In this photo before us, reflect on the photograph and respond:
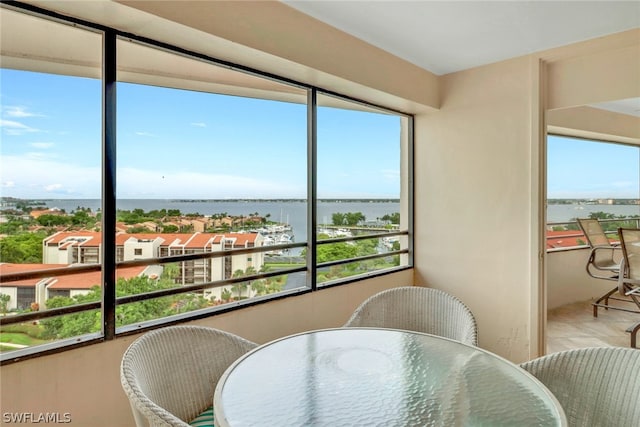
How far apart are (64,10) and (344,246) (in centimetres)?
241

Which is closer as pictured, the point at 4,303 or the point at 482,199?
the point at 4,303

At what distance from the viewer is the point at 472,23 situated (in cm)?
239

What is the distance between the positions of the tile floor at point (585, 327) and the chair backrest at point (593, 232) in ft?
2.31

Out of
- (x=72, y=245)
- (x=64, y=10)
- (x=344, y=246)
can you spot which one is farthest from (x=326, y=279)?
(x=64, y=10)

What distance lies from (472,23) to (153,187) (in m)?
2.33

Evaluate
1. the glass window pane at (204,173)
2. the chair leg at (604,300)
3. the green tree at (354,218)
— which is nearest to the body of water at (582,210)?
the chair leg at (604,300)

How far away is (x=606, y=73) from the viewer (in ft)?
8.64

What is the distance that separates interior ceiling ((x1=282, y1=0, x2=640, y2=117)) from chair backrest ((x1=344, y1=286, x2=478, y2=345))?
5.77ft

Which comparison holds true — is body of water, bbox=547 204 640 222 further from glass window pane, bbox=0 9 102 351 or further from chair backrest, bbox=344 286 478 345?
glass window pane, bbox=0 9 102 351

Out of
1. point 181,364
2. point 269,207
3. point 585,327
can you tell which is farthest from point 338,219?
point 585,327

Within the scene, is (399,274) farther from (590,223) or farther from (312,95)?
(590,223)

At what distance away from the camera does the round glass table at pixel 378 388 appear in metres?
1.06

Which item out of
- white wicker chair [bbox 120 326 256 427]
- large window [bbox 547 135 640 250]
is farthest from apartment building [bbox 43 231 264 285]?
large window [bbox 547 135 640 250]

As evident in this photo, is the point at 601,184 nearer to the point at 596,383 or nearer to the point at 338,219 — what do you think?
the point at 338,219
